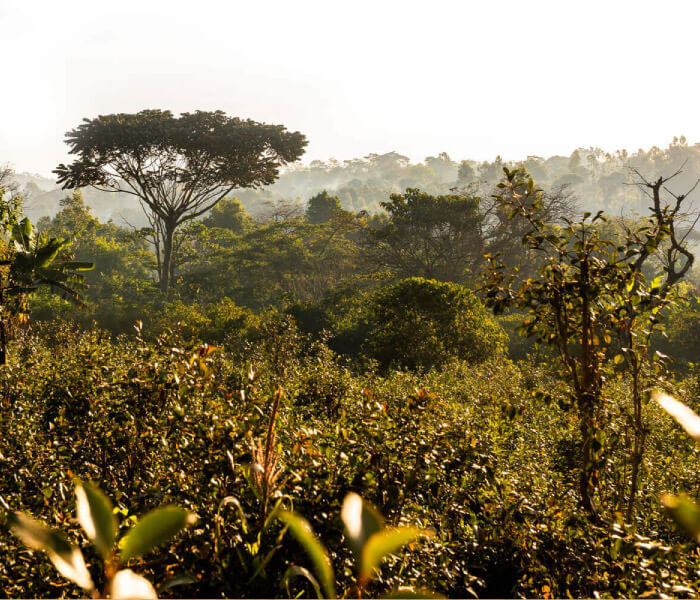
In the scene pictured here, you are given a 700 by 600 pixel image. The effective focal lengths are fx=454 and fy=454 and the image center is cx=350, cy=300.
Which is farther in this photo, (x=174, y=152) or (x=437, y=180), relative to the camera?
(x=437, y=180)

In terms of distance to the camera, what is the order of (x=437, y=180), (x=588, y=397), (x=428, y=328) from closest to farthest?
1. (x=588, y=397)
2. (x=428, y=328)
3. (x=437, y=180)

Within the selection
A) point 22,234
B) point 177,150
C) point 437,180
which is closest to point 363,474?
point 22,234

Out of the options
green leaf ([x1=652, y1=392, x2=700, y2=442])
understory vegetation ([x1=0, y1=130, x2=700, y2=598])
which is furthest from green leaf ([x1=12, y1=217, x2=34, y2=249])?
green leaf ([x1=652, y1=392, x2=700, y2=442])

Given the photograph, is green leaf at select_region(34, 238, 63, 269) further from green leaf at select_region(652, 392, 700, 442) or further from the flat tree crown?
the flat tree crown

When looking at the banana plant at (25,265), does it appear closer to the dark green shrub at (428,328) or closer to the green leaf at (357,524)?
the dark green shrub at (428,328)

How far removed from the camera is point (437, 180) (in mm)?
113500

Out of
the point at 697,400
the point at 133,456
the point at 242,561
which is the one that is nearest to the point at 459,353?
the point at 697,400

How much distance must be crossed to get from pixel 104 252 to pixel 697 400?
34.0m

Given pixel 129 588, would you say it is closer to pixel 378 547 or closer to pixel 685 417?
pixel 378 547

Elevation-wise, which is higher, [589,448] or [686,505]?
[686,505]

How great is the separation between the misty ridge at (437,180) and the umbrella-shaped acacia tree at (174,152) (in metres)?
34.2

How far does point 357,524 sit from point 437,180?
390 ft

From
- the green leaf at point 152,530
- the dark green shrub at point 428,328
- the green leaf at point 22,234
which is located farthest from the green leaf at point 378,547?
the dark green shrub at point 428,328

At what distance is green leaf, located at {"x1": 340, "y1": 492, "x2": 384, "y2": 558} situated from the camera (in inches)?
19.4
